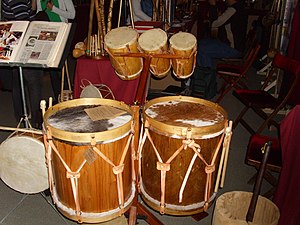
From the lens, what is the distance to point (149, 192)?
71.4 inches

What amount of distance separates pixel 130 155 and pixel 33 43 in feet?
3.74

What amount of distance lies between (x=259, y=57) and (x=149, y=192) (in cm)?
582

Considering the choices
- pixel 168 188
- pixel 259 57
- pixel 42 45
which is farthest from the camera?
pixel 259 57

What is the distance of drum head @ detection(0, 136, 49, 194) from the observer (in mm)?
2018

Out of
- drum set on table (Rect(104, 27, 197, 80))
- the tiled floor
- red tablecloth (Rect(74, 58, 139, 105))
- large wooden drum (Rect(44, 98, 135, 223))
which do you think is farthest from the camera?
red tablecloth (Rect(74, 58, 139, 105))

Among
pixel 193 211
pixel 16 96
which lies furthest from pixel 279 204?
pixel 16 96

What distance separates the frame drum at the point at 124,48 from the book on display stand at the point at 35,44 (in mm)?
347

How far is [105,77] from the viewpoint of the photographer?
3043 millimetres

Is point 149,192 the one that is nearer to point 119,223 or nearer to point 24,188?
point 119,223

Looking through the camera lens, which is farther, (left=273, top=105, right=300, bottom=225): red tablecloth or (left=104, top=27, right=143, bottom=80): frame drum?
(left=104, top=27, right=143, bottom=80): frame drum

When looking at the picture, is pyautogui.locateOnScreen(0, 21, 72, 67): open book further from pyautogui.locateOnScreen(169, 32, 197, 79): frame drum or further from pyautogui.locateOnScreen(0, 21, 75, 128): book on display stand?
pyautogui.locateOnScreen(169, 32, 197, 79): frame drum

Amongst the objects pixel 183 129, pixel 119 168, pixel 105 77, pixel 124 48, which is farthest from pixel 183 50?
pixel 105 77

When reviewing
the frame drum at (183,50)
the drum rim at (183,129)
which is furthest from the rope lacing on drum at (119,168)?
the frame drum at (183,50)

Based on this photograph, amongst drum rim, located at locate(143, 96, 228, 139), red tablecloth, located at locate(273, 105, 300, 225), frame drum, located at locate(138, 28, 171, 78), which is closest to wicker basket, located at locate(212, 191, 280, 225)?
red tablecloth, located at locate(273, 105, 300, 225)
